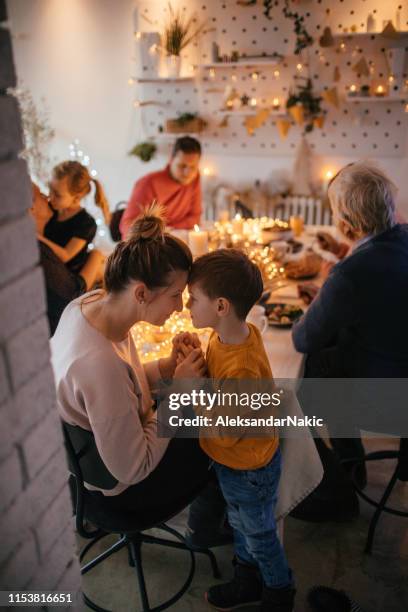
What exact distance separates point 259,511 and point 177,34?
4291mm

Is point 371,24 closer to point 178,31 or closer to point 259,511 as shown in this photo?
point 178,31

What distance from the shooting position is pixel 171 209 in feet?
12.5

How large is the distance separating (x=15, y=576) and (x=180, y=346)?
0.86 metres

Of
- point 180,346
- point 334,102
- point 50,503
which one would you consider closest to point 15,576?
point 50,503

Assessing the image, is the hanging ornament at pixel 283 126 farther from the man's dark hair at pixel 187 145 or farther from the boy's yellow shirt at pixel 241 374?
the boy's yellow shirt at pixel 241 374

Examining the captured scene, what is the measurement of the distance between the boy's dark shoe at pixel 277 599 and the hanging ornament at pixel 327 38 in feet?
13.1

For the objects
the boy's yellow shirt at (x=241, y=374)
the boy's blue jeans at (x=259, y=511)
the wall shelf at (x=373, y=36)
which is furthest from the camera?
the wall shelf at (x=373, y=36)

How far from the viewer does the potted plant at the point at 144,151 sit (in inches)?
203

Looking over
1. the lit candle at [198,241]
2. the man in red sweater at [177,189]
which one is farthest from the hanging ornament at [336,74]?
the lit candle at [198,241]

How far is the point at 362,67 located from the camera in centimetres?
432

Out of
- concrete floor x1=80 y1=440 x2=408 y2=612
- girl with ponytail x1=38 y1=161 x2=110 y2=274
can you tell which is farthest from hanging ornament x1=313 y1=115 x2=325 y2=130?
concrete floor x1=80 y1=440 x2=408 y2=612

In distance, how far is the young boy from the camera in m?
1.44

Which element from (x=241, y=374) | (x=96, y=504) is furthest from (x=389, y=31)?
(x=96, y=504)

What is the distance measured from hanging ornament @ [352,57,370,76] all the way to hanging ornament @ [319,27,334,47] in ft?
0.86
